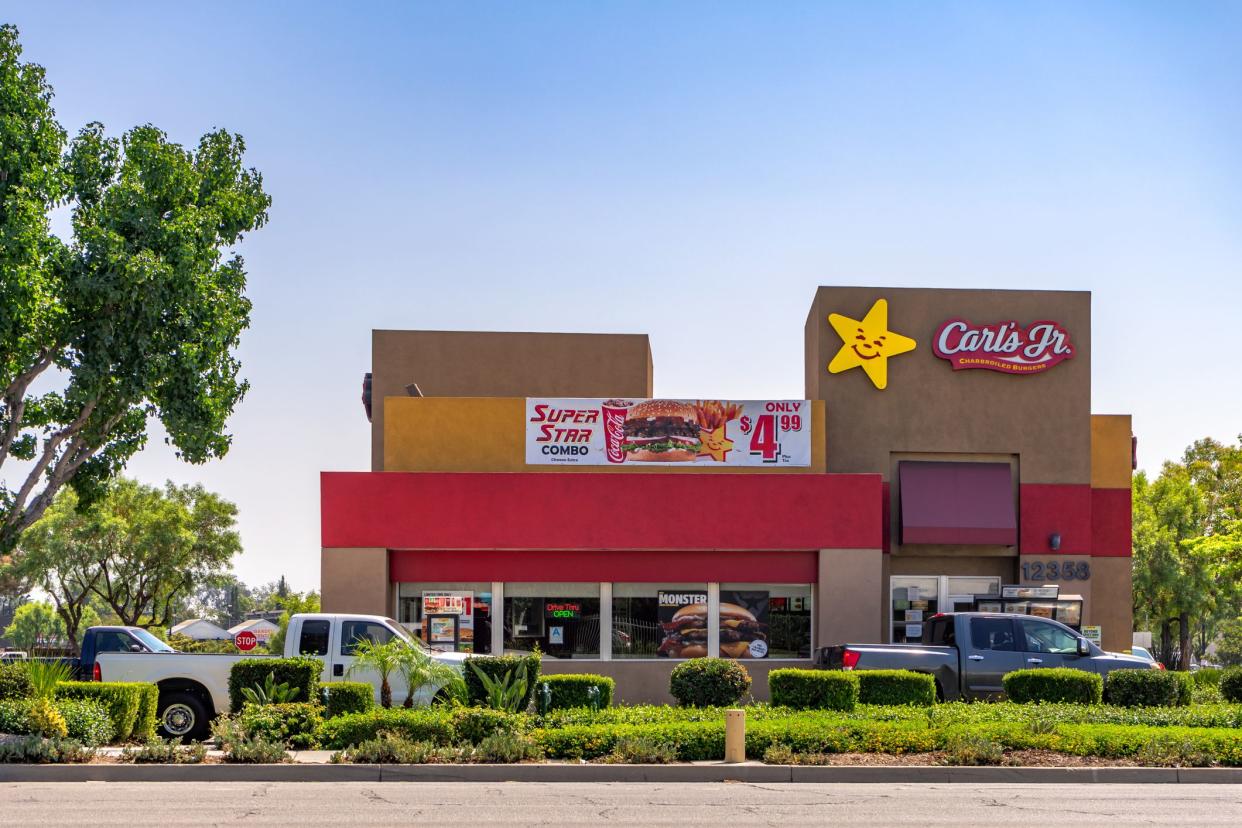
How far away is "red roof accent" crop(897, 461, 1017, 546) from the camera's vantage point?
28.9 meters

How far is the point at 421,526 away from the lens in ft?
89.5

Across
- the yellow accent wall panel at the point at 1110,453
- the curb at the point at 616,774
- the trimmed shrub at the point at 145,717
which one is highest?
the yellow accent wall panel at the point at 1110,453

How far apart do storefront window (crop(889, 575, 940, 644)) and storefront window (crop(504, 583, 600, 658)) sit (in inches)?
269

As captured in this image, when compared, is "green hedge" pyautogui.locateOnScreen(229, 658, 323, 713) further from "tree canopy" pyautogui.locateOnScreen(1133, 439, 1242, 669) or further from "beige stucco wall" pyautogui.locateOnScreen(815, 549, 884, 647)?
"tree canopy" pyautogui.locateOnScreen(1133, 439, 1242, 669)

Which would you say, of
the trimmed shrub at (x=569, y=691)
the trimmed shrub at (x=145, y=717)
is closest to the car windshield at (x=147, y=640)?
the trimmed shrub at (x=145, y=717)

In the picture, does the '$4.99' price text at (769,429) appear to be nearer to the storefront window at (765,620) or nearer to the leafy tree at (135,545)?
the storefront window at (765,620)

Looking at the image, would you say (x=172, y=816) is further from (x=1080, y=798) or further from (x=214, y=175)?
(x=214, y=175)

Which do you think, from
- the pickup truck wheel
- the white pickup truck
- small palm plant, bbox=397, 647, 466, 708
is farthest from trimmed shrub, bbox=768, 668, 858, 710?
the pickup truck wheel

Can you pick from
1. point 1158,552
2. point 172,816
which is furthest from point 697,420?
point 1158,552

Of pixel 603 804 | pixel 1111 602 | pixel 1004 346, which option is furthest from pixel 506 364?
pixel 603 804

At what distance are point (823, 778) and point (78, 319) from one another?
13.7 metres

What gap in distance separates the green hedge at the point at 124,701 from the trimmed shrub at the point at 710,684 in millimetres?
7478

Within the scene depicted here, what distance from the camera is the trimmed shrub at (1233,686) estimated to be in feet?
70.9

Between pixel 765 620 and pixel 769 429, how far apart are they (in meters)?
4.13
